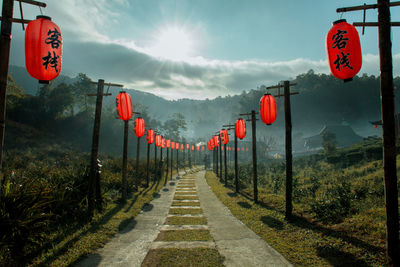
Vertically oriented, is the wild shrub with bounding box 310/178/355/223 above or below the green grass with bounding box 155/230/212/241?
above

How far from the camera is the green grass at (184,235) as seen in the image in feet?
19.0

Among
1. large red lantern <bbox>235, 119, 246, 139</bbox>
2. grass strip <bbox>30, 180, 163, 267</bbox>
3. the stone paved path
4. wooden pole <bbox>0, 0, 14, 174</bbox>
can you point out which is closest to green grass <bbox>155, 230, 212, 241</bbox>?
the stone paved path

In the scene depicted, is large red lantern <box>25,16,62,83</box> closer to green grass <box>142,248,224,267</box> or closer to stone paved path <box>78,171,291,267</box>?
stone paved path <box>78,171,291,267</box>

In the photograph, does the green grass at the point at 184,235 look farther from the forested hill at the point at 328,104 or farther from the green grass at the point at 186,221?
the forested hill at the point at 328,104

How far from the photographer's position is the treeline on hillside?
31438 mm

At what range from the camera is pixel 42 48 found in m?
4.70

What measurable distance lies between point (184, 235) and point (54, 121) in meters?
44.1

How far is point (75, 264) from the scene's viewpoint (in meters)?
4.34

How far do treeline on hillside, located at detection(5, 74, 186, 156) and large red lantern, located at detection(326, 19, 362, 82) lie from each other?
2709 centimetres

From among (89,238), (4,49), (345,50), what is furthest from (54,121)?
(345,50)

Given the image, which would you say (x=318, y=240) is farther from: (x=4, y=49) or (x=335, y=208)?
(x=4, y=49)

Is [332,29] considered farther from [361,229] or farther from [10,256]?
[10,256]

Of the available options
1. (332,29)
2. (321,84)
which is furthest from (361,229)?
(321,84)

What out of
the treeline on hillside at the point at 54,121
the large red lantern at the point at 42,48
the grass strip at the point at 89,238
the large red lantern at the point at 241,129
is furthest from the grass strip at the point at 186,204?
the treeline on hillside at the point at 54,121
